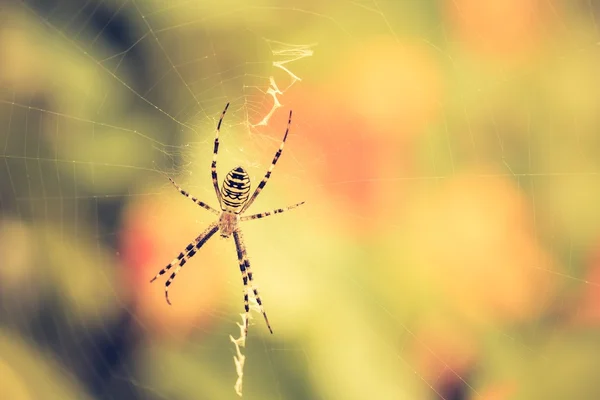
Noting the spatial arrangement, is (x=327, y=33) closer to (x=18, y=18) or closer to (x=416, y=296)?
(x=416, y=296)

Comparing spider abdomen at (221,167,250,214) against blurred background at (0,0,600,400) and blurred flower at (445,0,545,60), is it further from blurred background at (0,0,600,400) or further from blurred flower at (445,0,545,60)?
blurred flower at (445,0,545,60)

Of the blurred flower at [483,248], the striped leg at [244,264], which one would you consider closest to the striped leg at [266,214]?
the striped leg at [244,264]

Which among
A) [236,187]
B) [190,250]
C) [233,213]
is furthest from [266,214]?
[190,250]

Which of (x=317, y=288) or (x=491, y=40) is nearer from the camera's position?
(x=491, y=40)

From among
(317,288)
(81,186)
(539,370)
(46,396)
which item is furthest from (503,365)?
(46,396)

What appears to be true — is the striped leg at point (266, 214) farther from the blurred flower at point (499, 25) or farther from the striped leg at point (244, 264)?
the blurred flower at point (499, 25)

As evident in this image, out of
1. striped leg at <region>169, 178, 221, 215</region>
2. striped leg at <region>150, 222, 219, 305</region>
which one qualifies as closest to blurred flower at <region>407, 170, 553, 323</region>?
striped leg at <region>169, 178, 221, 215</region>

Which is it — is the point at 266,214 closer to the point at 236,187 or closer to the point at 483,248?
the point at 236,187

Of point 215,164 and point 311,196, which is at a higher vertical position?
point 215,164
